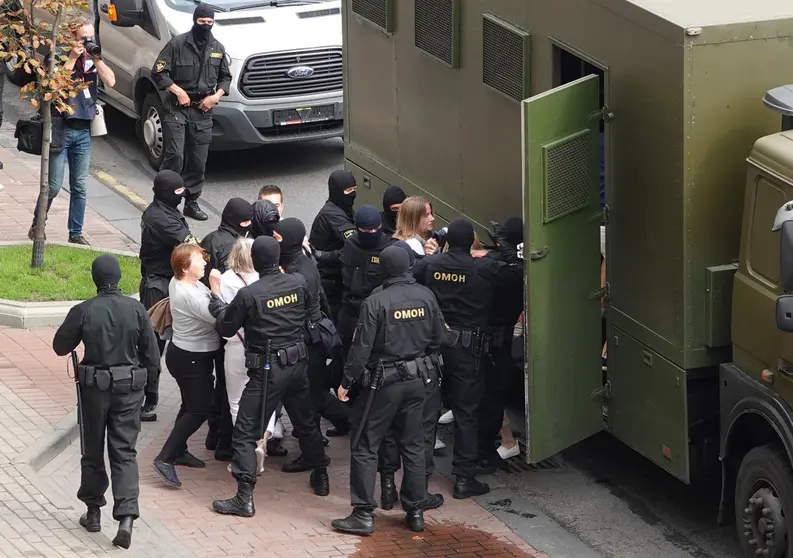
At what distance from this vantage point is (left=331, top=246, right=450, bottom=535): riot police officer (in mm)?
9078

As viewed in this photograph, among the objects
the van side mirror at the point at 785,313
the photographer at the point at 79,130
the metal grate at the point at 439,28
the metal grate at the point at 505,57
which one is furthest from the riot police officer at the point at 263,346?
the photographer at the point at 79,130

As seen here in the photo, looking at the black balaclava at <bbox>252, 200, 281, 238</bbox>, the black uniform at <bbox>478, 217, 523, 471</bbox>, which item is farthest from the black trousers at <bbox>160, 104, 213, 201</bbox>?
the black uniform at <bbox>478, 217, 523, 471</bbox>

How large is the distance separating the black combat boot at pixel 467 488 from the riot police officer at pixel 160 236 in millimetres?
2235

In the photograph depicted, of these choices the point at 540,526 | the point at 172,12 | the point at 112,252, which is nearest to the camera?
the point at 540,526

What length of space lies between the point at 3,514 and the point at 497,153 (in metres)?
4.00

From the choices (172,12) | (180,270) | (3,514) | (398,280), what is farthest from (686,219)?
(172,12)

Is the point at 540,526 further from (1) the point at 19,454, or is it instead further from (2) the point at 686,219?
(1) the point at 19,454

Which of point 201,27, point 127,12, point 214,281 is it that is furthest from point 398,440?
point 127,12

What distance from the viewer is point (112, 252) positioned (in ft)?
45.0

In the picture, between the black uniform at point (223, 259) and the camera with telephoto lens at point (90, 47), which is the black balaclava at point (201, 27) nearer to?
the camera with telephoto lens at point (90, 47)

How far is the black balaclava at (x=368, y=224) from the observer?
400 inches

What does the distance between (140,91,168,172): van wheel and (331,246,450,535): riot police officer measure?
23.1 feet

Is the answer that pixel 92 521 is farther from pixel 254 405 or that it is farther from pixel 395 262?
pixel 395 262

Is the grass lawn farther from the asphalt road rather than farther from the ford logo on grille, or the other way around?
the asphalt road
